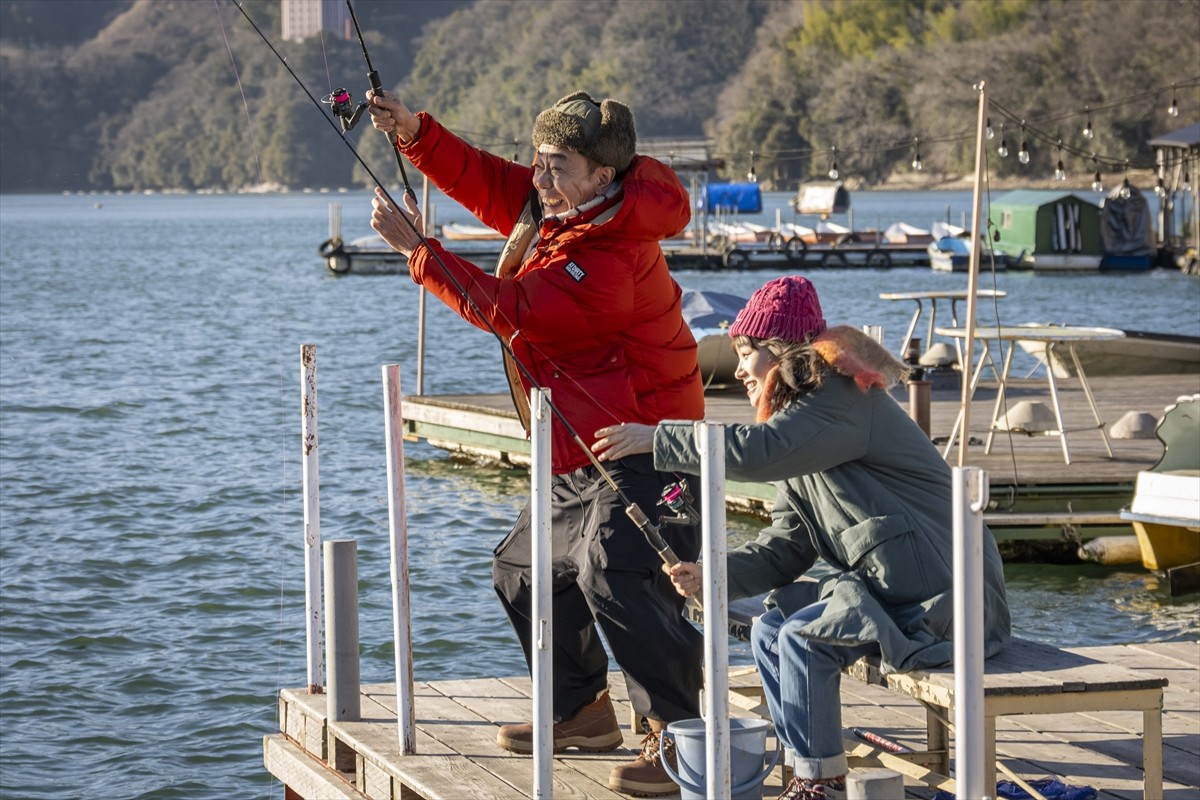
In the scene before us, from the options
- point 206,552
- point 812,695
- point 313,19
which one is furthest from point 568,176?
point 206,552

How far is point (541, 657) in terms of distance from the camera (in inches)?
170

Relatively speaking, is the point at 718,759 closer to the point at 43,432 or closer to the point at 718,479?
the point at 718,479

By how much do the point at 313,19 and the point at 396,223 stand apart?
2626 millimetres

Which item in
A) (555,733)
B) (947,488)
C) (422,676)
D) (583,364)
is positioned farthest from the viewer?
(422,676)

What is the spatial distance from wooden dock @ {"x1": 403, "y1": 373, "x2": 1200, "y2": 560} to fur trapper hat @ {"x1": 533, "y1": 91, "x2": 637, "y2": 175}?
6.25 meters

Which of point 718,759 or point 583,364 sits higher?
point 583,364

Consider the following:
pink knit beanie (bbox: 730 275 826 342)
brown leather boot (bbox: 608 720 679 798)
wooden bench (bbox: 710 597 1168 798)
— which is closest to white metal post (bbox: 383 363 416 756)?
brown leather boot (bbox: 608 720 679 798)

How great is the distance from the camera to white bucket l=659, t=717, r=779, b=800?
4270 millimetres

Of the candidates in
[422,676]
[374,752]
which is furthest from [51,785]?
[374,752]

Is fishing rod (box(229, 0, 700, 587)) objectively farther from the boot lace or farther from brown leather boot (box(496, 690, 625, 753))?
brown leather boot (box(496, 690, 625, 753))

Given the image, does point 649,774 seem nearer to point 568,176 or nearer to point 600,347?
point 600,347

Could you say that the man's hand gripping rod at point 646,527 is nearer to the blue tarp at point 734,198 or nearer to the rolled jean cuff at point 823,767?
the rolled jean cuff at point 823,767

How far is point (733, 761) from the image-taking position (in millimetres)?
4305

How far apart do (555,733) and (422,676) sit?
5.51 metres
